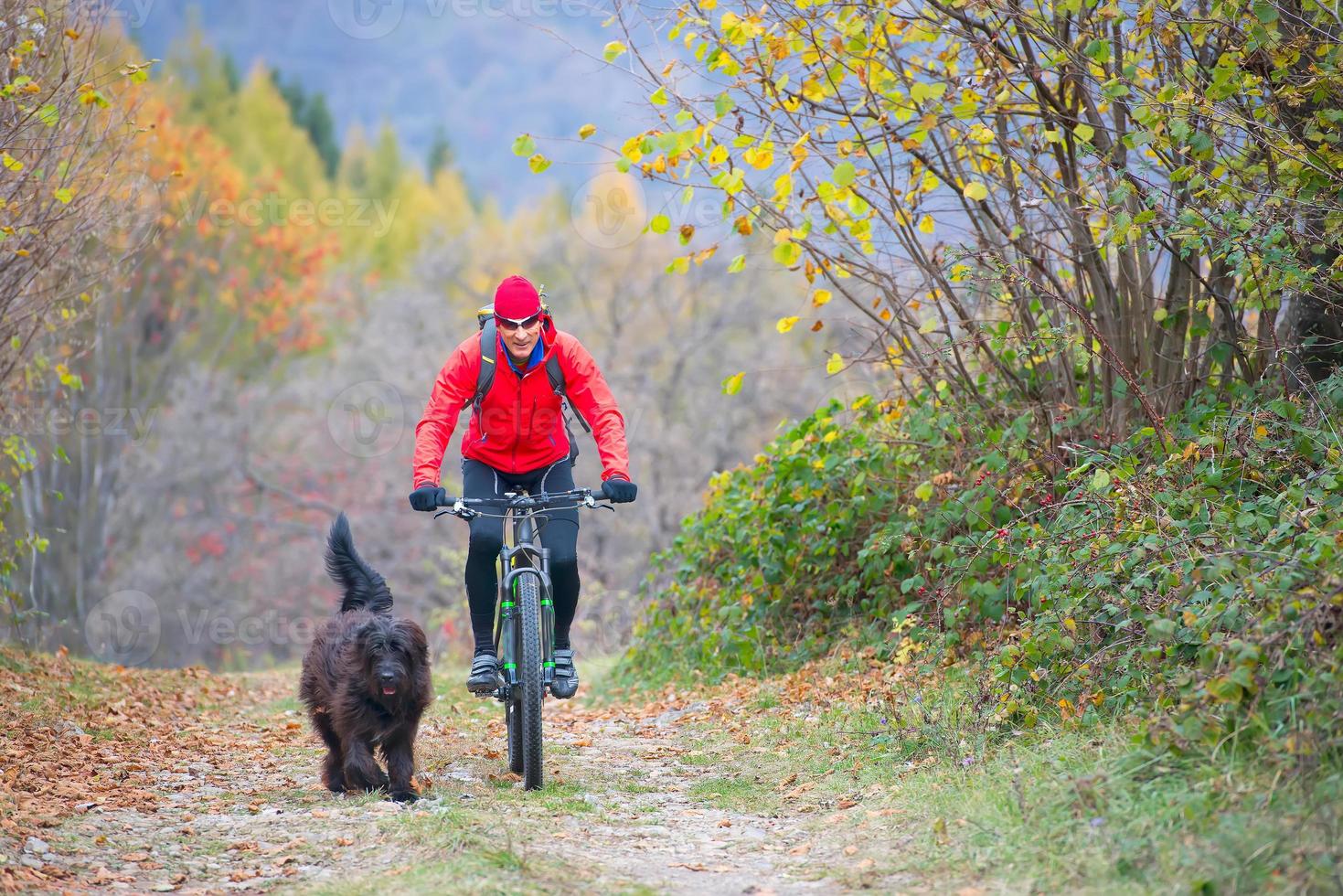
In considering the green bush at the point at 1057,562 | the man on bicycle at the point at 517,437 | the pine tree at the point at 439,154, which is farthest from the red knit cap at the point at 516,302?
the pine tree at the point at 439,154

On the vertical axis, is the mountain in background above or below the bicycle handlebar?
above

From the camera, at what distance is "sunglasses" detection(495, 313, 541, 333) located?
514cm

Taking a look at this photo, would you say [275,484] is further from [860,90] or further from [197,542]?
[860,90]

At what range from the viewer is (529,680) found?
194 inches

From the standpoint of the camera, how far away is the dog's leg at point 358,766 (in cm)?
496

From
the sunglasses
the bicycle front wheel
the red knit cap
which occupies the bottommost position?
the bicycle front wheel

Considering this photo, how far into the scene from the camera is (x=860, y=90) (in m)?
6.34

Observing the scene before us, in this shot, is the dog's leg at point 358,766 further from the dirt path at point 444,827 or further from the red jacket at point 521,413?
the red jacket at point 521,413

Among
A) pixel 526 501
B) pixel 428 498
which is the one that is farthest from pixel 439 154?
pixel 428 498

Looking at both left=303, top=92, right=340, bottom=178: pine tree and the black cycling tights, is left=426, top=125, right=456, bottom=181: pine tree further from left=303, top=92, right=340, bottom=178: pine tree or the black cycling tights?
the black cycling tights

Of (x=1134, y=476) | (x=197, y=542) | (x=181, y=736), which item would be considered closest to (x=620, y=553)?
(x=197, y=542)

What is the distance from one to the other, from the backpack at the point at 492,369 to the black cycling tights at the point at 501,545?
0.24 metres

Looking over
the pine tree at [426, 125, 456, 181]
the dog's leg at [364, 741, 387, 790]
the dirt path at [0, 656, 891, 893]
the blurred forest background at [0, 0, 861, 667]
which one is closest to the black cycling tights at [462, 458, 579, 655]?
the dog's leg at [364, 741, 387, 790]

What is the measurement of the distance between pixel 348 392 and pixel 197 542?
4.48 m
